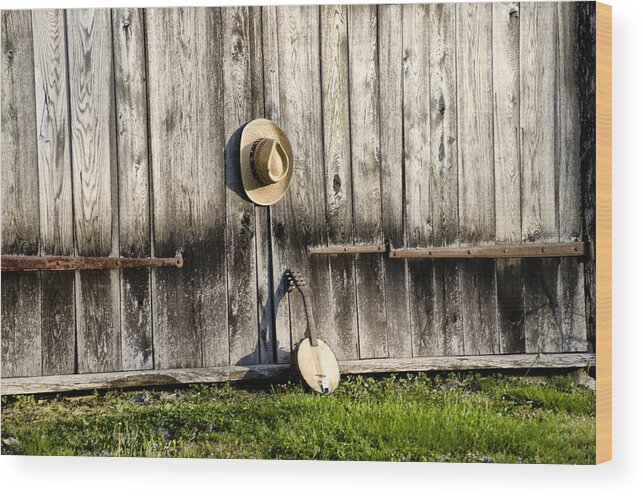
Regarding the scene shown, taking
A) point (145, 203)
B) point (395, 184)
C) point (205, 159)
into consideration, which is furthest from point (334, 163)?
point (145, 203)

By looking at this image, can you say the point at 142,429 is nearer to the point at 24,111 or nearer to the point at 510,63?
the point at 24,111

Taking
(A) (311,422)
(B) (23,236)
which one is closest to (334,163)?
(A) (311,422)

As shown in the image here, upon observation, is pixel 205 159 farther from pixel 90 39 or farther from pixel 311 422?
pixel 311 422

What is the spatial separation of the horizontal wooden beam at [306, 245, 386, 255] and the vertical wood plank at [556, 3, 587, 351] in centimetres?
97

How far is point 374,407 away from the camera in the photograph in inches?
175

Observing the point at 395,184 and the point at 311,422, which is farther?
the point at 395,184

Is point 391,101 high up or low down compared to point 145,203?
up

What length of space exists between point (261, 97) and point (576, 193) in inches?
68.0

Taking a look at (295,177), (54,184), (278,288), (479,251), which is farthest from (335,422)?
(54,184)

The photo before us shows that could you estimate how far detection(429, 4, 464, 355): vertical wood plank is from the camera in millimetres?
4516

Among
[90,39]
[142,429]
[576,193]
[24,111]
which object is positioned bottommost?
[142,429]

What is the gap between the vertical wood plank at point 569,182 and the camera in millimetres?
4496

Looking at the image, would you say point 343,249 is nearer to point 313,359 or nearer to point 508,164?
point 313,359

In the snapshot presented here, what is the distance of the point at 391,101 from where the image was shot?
458 centimetres
